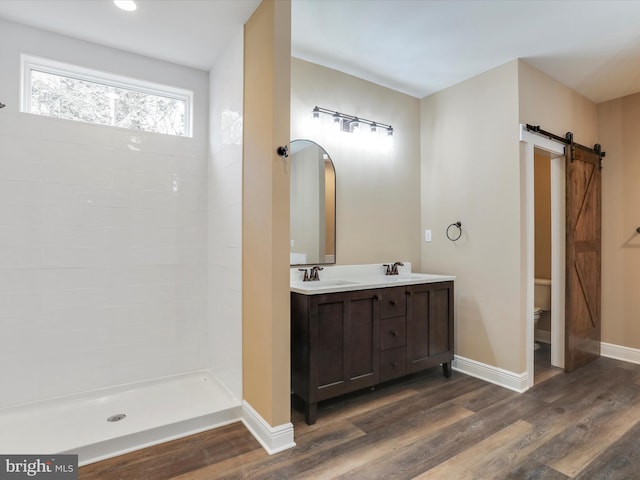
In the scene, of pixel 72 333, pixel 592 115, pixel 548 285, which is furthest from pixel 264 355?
pixel 592 115

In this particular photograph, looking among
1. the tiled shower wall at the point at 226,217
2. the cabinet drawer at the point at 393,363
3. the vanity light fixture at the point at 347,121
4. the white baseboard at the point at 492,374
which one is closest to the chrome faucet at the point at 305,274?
the tiled shower wall at the point at 226,217

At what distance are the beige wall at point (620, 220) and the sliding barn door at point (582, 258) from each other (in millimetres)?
113

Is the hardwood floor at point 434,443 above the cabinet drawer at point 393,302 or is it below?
below

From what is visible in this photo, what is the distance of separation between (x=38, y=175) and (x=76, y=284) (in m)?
0.78

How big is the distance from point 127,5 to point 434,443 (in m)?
3.18

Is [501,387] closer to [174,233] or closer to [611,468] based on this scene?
[611,468]

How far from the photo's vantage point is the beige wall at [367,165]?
3014mm

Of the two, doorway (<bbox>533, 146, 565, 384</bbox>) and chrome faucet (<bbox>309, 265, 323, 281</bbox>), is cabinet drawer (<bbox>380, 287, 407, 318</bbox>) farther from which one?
doorway (<bbox>533, 146, 565, 384</bbox>)

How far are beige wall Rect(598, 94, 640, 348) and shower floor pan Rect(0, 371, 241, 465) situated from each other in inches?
152

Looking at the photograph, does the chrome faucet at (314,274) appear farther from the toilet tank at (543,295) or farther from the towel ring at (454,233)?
the toilet tank at (543,295)

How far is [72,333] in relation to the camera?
8.29ft

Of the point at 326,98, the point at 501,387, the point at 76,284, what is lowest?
the point at 501,387

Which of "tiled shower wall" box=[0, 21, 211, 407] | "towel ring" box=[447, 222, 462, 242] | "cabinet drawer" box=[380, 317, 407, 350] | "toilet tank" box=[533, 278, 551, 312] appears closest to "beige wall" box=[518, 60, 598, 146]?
"towel ring" box=[447, 222, 462, 242]

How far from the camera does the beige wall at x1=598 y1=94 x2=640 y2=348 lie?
3.58 m
